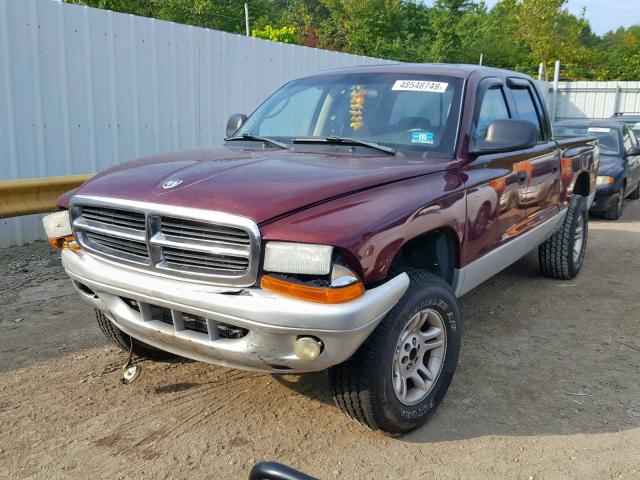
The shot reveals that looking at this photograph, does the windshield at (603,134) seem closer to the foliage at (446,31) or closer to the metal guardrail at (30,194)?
the metal guardrail at (30,194)

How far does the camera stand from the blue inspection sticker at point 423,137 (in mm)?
3490

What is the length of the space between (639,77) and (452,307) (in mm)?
44801

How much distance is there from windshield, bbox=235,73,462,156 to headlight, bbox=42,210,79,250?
143 centimetres

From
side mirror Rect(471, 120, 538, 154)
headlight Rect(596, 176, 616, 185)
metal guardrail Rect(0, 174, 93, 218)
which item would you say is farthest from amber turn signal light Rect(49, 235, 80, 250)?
headlight Rect(596, 176, 616, 185)

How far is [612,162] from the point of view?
9.45 m

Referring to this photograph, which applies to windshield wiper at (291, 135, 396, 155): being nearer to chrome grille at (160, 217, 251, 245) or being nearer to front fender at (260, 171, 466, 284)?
front fender at (260, 171, 466, 284)

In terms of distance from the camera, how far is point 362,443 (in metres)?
2.88

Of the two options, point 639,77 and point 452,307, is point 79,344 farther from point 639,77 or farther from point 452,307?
point 639,77

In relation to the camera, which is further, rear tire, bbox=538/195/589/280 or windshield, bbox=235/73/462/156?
rear tire, bbox=538/195/589/280

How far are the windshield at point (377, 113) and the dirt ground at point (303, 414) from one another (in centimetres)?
149

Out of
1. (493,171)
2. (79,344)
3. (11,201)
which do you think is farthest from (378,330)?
(11,201)

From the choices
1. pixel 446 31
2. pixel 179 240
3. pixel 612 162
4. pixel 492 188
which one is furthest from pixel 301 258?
pixel 446 31

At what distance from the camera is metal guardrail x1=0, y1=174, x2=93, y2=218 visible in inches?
213

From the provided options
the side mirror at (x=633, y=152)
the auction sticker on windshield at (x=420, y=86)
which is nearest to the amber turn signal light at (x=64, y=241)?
the auction sticker on windshield at (x=420, y=86)
